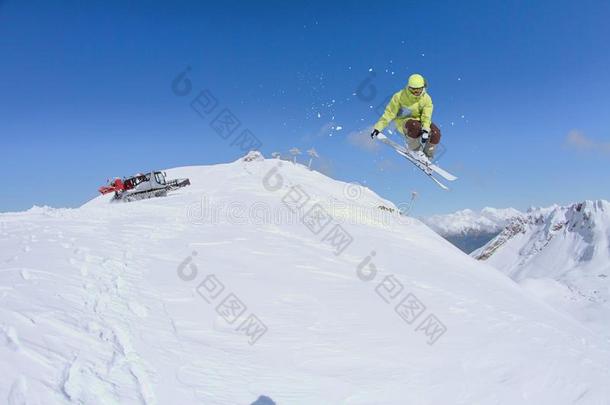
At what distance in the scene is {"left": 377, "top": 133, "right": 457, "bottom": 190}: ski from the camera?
38.7ft

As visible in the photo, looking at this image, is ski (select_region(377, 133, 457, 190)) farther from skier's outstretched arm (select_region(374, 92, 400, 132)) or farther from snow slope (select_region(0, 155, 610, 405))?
snow slope (select_region(0, 155, 610, 405))

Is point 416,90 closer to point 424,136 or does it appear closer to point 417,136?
point 424,136

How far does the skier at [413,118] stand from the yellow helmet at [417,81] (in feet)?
0.26

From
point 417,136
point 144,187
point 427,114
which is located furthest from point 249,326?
point 144,187

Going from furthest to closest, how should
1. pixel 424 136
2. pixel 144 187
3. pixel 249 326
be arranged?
pixel 144 187, pixel 424 136, pixel 249 326

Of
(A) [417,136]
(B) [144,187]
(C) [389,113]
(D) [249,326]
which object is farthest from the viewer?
(B) [144,187]

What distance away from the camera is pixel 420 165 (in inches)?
484

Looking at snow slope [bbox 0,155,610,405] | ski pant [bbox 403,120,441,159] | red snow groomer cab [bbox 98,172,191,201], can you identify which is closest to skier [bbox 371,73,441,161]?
ski pant [bbox 403,120,441,159]

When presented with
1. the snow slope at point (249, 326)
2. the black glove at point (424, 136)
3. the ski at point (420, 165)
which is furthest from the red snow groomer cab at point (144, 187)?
the black glove at point (424, 136)

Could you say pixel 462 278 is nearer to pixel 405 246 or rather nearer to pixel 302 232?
pixel 405 246

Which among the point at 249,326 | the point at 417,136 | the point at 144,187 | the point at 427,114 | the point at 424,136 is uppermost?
the point at 144,187

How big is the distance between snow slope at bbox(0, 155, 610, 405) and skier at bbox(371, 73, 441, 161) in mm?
3967

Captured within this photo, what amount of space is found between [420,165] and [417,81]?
→ 3060 mm

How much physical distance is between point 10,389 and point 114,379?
104 centimetres
